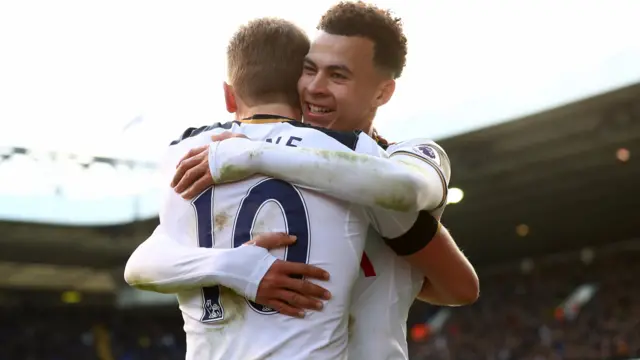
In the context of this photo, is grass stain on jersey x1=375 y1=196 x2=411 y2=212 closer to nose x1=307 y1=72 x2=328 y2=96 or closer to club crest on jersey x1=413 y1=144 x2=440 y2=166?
club crest on jersey x1=413 y1=144 x2=440 y2=166

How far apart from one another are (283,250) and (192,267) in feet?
0.65

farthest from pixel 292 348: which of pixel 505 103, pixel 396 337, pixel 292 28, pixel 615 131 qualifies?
pixel 615 131

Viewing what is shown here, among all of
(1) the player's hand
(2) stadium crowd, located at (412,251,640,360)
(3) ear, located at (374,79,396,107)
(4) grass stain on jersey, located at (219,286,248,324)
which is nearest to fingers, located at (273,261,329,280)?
(1) the player's hand

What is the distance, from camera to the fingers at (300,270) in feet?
5.48

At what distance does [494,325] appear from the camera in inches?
781

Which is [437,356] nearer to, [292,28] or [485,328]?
[485,328]

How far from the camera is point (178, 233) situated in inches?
71.9

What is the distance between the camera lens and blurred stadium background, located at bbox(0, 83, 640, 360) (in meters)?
13.1

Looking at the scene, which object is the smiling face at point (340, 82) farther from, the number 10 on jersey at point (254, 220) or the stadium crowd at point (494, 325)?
the stadium crowd at point (494, 325)

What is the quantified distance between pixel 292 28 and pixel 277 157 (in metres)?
0.40

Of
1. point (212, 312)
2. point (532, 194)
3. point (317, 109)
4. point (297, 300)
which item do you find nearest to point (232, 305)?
point (212, 312)

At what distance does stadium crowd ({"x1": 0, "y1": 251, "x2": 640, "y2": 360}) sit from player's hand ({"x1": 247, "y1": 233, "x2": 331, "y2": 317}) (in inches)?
596

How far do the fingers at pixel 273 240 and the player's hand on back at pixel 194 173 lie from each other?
0.18m

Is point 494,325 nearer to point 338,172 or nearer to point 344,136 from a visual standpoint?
point 344,136
